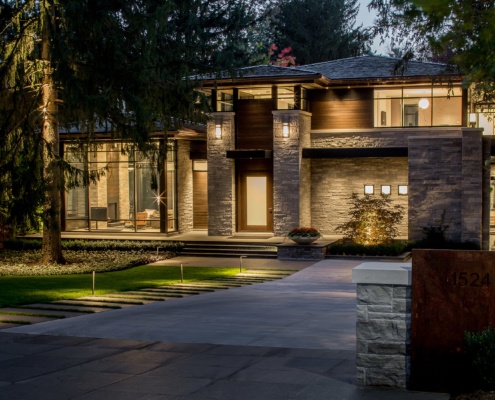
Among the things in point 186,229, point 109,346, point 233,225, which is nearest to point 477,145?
point 233,225

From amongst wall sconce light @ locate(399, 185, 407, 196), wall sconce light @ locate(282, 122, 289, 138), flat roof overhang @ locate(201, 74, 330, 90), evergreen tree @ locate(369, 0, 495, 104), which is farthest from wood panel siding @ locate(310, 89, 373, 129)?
evergreen tree @ locate(369, 0, 495, 104)

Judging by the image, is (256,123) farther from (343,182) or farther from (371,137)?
(371,137)

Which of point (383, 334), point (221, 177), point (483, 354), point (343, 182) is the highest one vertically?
point (221, 177)

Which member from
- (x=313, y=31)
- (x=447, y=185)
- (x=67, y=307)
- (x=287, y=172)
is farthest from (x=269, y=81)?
(x=313, y=31)

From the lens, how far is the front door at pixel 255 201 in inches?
1253

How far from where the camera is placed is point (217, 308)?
1504 cm

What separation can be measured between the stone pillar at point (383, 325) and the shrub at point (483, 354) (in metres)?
0.67

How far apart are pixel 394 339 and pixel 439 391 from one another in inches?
27.1

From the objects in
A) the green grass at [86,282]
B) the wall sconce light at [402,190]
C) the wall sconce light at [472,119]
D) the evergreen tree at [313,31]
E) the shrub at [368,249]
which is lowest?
the green grass at [86,282]

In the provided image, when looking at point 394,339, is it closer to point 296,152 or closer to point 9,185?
point 9,185

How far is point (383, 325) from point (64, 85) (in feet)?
54.6

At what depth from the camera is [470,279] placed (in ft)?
26.7

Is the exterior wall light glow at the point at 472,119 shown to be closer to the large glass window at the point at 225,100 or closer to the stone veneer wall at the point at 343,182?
the stone veneer wall at the point at 343,182

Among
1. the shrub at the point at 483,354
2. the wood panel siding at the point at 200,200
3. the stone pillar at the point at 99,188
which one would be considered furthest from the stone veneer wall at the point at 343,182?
the shrub at the point at 483,354
